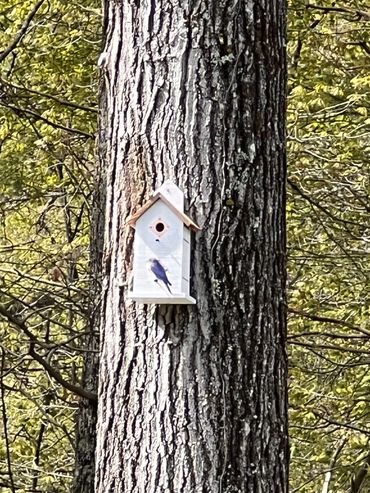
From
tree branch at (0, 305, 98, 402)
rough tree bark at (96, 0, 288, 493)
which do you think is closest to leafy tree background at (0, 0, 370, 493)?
tree branch at (0, 305, 98, 402)

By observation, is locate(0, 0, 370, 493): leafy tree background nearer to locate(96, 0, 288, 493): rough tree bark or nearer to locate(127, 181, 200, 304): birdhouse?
locate(96, 0, 288, 493): rough tree bark

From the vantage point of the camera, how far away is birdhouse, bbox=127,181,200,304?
1.92m

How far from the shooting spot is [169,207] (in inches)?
76.2

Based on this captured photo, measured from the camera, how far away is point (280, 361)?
2039 mm

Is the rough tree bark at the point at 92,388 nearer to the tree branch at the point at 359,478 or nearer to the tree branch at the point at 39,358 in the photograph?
the tree branch at the point at 39,358

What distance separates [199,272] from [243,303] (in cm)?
12

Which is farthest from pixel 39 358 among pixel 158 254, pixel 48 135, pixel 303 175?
pixel 303 175

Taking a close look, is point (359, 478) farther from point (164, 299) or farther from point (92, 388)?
point (164, 299)

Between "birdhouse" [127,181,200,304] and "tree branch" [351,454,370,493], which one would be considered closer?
"birdhouse" [127,181,200,304]

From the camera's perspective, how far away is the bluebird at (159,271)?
191 cm

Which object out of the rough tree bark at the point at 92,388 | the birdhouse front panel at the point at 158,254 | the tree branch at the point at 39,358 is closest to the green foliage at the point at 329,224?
the rough tree bark at the point at 92,388

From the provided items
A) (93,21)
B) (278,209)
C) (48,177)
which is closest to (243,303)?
(278,209)

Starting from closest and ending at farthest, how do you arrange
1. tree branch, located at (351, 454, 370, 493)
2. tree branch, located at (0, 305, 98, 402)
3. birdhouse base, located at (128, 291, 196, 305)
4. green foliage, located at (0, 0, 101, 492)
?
birdhouse base, located at (128, 291, 196, 305)
tree branch, located at (0, 305, 98, 402)
green foliage, located at (0, 0, 101, 492)
tree branch, located at (351, 454, 370, 493)

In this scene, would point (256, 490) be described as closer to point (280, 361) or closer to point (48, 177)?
point (280, 361)
